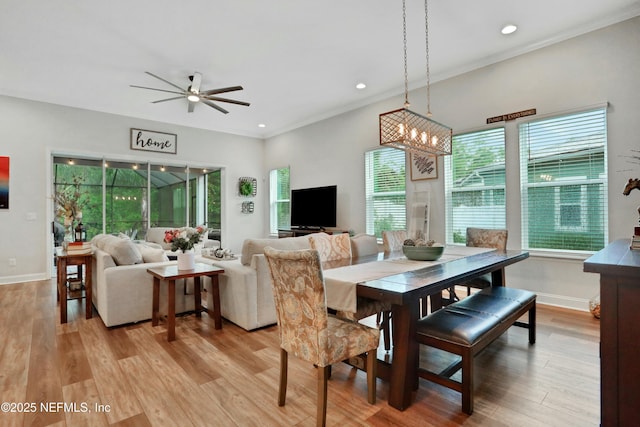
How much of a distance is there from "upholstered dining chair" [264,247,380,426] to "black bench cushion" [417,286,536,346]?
1.28 ft

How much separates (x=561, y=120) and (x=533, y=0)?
1391 millimetres

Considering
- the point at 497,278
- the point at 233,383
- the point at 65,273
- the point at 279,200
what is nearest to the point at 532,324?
the point at 497,278

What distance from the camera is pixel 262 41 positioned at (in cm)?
384

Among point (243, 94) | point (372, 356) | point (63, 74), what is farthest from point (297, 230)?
point (372, 356)

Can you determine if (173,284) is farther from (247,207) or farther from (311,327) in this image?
(247,207)

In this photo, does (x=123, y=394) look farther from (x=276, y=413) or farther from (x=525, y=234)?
(x=525, y=234)

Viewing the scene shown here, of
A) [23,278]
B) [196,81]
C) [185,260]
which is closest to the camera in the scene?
[185,260]

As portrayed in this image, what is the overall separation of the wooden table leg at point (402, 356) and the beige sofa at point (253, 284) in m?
1.39

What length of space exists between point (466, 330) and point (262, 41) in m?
3.69

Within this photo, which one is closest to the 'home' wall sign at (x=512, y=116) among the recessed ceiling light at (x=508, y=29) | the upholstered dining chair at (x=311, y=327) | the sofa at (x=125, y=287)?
the recessed ceiling light at (x=508, y=29)

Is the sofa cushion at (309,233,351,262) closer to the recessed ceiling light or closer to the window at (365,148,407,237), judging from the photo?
the window at (365,148,407,237)

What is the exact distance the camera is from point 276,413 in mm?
1874

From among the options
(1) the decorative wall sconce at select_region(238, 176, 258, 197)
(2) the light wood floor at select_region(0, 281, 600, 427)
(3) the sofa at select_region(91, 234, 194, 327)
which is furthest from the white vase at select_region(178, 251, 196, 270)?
(1) the decorative wall sconce at select_region(238, 176, 258, 197)

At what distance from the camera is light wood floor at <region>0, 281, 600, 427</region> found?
1832mm
